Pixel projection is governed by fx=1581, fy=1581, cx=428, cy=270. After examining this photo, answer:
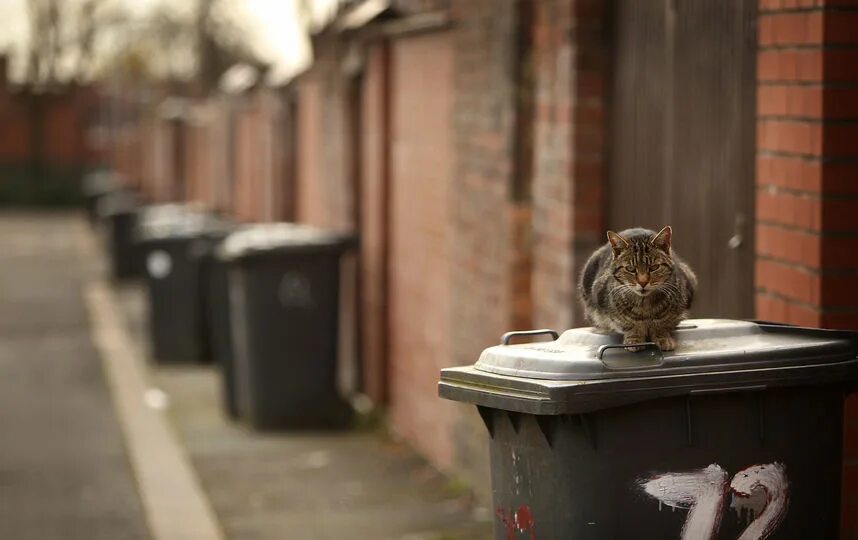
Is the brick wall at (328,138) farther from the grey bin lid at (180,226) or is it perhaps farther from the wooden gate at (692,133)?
the wooden gate at (692,133)

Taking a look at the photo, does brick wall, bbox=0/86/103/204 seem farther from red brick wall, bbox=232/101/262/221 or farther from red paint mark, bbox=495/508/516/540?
red paint mark, bbox=495/508/516/540

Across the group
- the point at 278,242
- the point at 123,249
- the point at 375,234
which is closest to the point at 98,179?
the point at 123,249

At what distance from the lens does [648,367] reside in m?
4.04

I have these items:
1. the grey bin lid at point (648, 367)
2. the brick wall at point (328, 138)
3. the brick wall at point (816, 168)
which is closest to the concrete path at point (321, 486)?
the brick wall at point (328, 138)

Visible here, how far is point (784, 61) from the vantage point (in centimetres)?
515

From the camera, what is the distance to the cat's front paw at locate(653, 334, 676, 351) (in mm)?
4195

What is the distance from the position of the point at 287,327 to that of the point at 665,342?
6.64m

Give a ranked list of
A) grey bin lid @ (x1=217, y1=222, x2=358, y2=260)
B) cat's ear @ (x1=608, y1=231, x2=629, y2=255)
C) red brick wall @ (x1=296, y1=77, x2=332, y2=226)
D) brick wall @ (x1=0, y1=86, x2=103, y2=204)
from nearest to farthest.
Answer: cat's ear @ (x1=608, y1=231, x2=629, y2=255) < grey bin lid @ (x1=217, y1=222, x2=358, y2=260) < red brick wall @ (x1=296, y1=77, x2=332, y2=226) < brick wall @ (x1=0, y1=86, x2=103, y2=204)

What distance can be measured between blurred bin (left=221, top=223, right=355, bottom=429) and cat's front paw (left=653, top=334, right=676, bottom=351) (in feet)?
21.6

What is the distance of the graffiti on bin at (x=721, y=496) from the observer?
4020 millimetres

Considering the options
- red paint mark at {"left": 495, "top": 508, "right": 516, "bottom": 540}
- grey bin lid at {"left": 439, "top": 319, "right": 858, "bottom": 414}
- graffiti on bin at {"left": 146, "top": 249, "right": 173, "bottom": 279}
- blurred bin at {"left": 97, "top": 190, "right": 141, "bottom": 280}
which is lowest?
blurred bin at {"left": 97, "top": 190, "right": 141, "bottom": 280}

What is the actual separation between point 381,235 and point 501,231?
3131 millimetres

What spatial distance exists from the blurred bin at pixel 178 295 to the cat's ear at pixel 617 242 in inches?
403

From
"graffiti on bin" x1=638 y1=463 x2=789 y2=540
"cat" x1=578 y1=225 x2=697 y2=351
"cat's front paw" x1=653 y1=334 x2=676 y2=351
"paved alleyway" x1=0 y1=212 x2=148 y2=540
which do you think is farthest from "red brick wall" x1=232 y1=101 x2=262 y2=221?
"graffiti on bin" x1=638 y1=463 x2=789 y2=540
